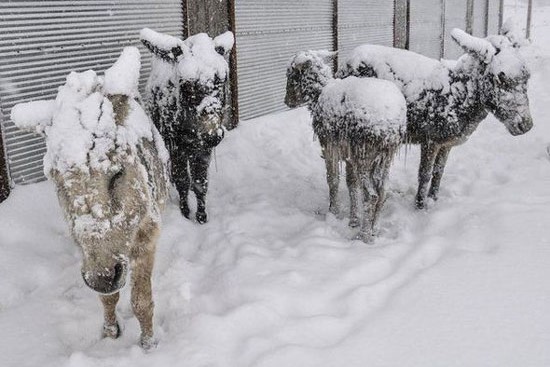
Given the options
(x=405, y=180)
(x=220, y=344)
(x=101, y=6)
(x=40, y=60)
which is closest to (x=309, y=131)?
(x=405, y=180)

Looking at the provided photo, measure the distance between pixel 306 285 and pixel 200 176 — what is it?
1893mm

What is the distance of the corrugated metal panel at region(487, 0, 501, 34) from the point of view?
876 inches

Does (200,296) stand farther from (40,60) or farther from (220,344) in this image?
(40,60)

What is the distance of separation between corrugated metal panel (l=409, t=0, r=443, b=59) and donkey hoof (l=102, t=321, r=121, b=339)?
1333 cm

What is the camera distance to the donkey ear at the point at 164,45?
4754 millimetres

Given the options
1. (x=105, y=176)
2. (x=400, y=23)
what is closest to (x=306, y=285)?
(x=105, y=176)

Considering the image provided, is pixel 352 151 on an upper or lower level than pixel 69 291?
upper

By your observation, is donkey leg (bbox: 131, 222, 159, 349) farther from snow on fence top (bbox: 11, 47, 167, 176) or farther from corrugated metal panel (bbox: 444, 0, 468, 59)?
corrugated metal panel (bbox: 444, 0, 468, 59)

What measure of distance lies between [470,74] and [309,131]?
3658 millimetres

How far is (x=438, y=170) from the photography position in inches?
236

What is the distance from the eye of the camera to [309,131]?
888 cm

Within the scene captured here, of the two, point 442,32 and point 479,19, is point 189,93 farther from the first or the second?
point 479,19

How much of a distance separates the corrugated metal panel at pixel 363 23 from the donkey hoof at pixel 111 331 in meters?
9.13

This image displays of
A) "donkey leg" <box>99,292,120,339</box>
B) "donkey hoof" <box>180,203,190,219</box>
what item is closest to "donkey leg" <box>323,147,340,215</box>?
"donkey hoof" <box>180,203,190,219</box>
